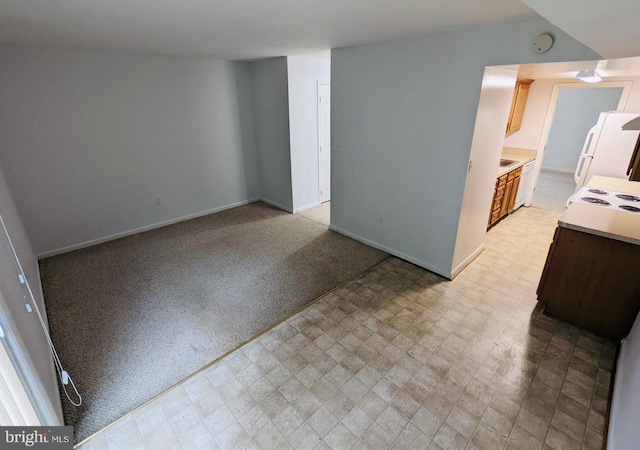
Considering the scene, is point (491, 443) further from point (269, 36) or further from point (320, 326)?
point (269, 36)

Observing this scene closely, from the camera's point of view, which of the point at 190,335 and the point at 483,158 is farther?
the point at 483,158

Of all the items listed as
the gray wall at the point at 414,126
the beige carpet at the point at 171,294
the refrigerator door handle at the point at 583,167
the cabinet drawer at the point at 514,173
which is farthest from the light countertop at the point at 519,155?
the beige carpet at the point at 171,294

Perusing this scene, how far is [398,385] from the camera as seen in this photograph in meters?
2.05

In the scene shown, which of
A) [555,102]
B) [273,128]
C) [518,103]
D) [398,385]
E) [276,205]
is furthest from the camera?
[276,205]

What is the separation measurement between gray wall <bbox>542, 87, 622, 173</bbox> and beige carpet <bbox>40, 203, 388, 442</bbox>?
671 cm

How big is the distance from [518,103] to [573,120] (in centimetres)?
407

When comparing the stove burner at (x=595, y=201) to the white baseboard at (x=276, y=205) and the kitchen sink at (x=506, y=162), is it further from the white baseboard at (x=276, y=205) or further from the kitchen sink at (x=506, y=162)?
the white baseboard at (x=276, y=205)

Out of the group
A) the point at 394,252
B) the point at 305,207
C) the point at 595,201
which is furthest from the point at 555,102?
the point at 305,207

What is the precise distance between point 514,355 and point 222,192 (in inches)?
177

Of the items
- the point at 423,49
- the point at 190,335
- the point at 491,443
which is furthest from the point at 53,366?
the point at 423,49

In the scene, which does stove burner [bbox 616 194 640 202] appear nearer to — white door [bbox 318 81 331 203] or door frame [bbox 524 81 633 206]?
door frame [bbox 524 81 633 206]

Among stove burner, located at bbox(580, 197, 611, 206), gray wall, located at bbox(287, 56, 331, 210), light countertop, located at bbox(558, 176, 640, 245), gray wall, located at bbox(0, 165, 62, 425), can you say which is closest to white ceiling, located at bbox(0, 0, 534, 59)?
gray wall, located at bbox(287, 56, 331, 210)

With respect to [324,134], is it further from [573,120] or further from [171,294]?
[573,120]

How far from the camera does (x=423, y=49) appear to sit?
2.80 m
